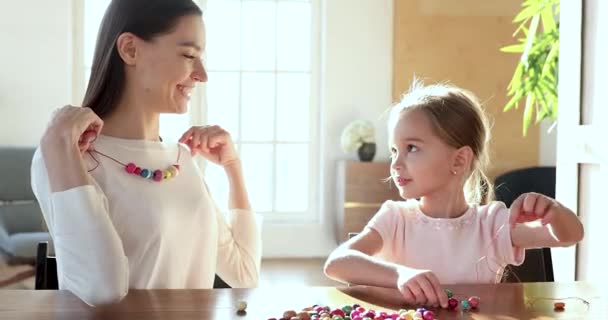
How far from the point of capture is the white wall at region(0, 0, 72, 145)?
638 centimetres

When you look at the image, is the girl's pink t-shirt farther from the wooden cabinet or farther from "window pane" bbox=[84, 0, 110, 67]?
"window pane" bbox=[84, 0, 110, 67]

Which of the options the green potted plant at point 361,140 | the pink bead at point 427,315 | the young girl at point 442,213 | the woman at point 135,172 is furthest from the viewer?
the green potted plant at point 361,140

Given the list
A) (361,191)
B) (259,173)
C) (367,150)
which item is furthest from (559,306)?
(259,173)

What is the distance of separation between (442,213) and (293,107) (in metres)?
5.23

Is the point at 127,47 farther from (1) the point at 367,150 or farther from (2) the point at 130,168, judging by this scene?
(1) the point at 367,150

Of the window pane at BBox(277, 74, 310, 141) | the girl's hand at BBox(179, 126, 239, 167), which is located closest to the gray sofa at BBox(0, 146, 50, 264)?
the window pane at BBox(277, 74, 310, 141)

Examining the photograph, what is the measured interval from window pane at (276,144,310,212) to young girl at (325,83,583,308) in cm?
517

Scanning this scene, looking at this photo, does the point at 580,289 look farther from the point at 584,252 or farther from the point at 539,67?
the point at 539,67

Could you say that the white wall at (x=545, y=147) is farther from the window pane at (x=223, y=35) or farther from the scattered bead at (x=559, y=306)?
the scattered bead at (x=559, y=306)

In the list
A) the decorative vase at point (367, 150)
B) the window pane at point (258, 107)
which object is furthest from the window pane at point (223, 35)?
the decorative vase at point (367, 150)

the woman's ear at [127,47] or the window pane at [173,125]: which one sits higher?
the woman's ear at [127,47]

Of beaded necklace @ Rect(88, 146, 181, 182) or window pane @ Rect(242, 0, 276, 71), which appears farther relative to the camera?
window pane @ Rect(242, 0, 276, 71)

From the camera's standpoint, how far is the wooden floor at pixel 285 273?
199 inches

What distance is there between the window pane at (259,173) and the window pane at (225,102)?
0.20 metres
